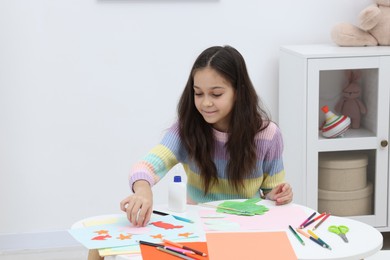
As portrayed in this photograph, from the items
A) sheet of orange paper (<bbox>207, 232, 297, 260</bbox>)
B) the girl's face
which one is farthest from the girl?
sheet of orange paper (<bbox>207, 232, 297, 260</bbox>)

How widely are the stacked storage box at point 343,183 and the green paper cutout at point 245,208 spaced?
46.6 inches

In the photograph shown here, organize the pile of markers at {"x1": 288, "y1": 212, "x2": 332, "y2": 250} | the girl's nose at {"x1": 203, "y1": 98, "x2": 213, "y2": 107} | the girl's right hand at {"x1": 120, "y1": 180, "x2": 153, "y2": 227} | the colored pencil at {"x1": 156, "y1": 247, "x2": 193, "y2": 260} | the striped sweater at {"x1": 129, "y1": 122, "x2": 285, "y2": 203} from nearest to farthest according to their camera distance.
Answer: the colored pencil at {"x1": 156, "y1": 247, "x2": 193, "y2": 260}
the pile of markers at {"x1": 288, "y1": 212, "x2": 332, "y2": 250}
the girl's right hand at {"x1": 120, "y1": 180, "x2": 153, "y2": 227}
the girl's nose at {"x1": 203, "y1": 98, "x2": 213, "y2": 107}
the striped sweater at {"x1": 129, "y1": 122, "x2": 285, "y2": 203}

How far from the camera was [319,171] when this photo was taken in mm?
3258

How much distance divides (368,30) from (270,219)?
1.63 metres

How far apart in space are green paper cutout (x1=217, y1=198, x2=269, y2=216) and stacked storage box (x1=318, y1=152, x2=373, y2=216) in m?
1.18

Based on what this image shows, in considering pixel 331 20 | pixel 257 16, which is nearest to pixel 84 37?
pixel 257 16

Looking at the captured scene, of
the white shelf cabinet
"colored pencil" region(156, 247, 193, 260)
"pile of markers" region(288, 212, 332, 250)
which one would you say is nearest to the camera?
"colored pencil" region(156, 247, 193, 260)

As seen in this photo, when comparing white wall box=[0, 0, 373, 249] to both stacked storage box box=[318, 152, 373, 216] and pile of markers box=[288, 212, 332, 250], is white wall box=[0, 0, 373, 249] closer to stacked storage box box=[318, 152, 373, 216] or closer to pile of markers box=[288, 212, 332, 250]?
stacked storage box box=[318, 152, 373, 216]

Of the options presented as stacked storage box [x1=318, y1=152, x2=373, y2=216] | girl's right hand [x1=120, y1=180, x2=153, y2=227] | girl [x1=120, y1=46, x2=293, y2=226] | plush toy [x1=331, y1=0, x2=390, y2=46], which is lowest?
stacked storage box [x1=318, y1=152, x2=373, y2=216]

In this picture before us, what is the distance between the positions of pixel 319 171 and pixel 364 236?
1.41 m

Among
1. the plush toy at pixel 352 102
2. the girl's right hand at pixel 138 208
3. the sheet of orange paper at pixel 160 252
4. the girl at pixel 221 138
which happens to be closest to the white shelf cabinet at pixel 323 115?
the plush toy at pixel 352 102

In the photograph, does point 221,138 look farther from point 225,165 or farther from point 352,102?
point 352,102

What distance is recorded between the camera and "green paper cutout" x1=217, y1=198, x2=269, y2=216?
6.71 feet

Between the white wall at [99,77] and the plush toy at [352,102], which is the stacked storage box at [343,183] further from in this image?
the white wall at [99,77]
